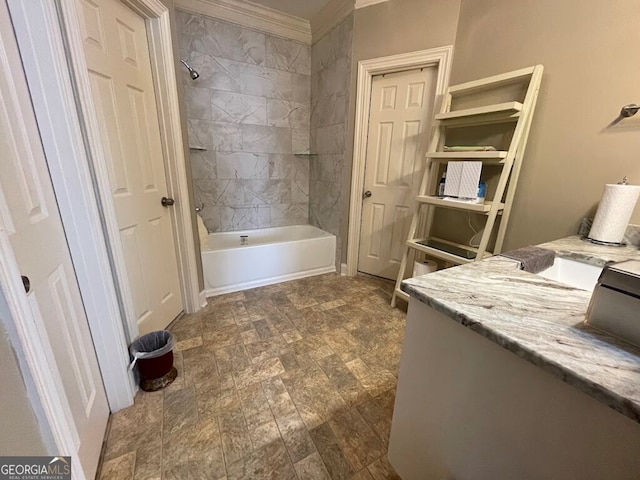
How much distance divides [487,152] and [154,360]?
6.96ft

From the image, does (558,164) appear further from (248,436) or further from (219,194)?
(219,194)

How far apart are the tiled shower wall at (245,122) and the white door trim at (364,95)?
3.02ft

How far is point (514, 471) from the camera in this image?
53 cm

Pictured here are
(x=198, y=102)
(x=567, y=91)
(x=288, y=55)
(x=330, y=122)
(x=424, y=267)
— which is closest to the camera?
(x=567, y=91)

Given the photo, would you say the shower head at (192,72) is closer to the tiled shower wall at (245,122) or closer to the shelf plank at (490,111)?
the tiled shower wall at (245,122)

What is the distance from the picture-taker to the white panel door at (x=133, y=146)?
4.02 feet

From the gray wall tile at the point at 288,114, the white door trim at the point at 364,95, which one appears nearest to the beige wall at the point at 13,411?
the white door trim at the point at 364,95

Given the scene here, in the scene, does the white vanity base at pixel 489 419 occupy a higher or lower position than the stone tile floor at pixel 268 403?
higher

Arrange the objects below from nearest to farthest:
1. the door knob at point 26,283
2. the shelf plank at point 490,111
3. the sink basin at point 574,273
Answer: the door knob at point 26,283
the sink basin at point 574,273
the shelf plank at point 490,111

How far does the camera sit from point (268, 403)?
127cm

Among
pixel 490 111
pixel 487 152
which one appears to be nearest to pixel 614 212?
pixel 487 152

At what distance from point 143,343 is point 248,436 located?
28.5 inches

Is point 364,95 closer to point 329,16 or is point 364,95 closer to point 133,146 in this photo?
point 329,16

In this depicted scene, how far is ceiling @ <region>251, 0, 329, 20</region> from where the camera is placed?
7.80 ft
